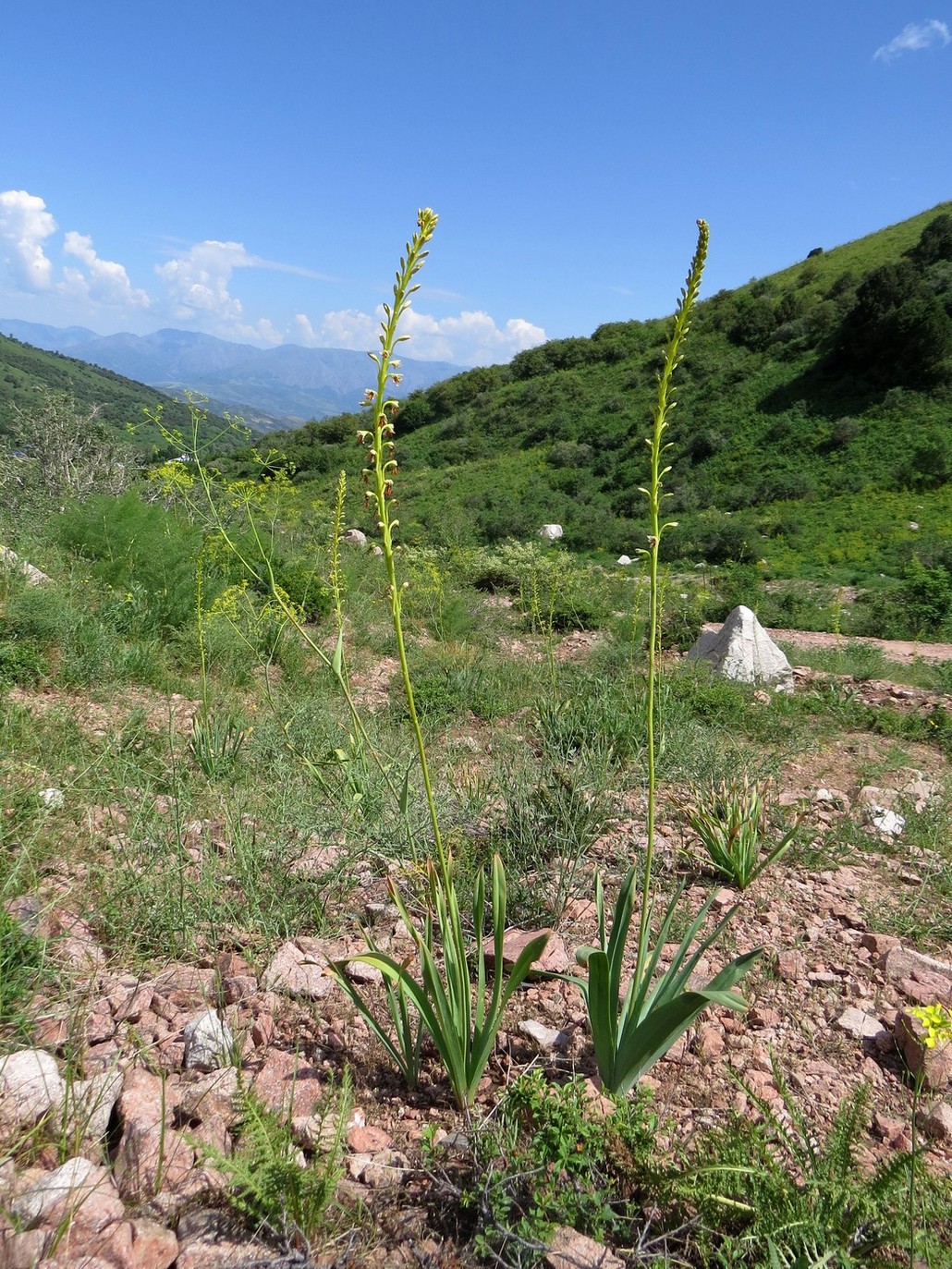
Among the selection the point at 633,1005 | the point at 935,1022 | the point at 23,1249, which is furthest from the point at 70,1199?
the point at 935,1022

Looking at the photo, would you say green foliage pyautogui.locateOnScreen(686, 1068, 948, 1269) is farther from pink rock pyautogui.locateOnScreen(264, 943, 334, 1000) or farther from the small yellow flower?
pink rock pyautogui.locateOnScreen(264, 943, 334, 1000)

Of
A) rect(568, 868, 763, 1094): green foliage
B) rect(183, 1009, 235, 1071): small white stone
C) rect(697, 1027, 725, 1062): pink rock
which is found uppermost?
rect(568, 868, 763, 1094): green foliage

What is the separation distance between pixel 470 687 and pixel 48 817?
3725 millimetres

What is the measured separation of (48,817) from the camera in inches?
113

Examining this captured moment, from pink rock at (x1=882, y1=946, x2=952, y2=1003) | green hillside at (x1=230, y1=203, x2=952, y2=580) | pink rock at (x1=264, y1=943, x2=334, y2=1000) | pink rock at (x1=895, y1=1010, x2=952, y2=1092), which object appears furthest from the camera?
green hillside at (x1=230, y1=203, x2=952, y2=580)

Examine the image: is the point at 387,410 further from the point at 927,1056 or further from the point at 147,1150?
the point at 927,1056

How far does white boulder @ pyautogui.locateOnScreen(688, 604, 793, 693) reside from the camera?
7465 millimetres

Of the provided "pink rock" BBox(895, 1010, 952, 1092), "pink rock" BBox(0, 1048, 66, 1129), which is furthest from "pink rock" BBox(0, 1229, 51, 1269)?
"pink rock" BBox(895, 1010, 952, 1092)

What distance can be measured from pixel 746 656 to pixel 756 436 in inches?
905

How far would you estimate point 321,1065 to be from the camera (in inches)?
82.0

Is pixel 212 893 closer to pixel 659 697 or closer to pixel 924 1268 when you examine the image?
pixel 924 1268

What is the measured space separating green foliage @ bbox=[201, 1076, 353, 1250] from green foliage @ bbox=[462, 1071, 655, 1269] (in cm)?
32

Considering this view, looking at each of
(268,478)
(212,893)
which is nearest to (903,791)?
(212,893)

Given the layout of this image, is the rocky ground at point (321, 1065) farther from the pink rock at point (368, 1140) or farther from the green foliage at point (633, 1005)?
the green foliage at point (633, 1005)
